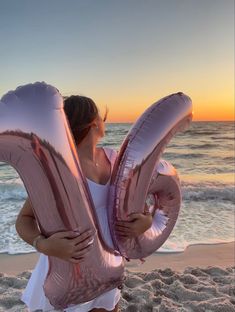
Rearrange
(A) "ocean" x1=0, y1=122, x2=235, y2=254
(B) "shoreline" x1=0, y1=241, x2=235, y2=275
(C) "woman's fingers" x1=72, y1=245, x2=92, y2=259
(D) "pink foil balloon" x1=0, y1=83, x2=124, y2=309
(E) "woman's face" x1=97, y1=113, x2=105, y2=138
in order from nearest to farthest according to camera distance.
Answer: (D) "pink foil balloon" x1=0, y1=83, x2=124, y2=309 < (C) "woman's fingers" x1=72, y1=245, x2=92, y2=259 < (E) "woman's face" x1=97, y1=113, x2=105, y2=138 < (B) "shoreline" x1=0, y1=241, x2=235, y2=275 < (A) "ocean" x1=0, y1=122, x2=235, y2=254

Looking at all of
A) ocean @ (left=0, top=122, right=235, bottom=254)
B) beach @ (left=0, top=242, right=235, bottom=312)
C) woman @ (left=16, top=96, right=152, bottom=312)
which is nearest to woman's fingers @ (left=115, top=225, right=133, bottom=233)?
woman @ (left=16, top=96, right=152, bottom=312)

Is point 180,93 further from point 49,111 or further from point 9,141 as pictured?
point 9,141

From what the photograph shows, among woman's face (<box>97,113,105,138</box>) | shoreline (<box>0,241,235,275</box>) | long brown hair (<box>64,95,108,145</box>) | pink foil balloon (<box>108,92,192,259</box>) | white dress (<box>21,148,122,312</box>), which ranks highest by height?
long brown hair (<box>64,95,108,145</box>)

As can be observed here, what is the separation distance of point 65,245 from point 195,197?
758 cm

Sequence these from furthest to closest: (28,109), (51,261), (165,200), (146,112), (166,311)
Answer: (166,311) < (165,200) < (146,112) < (51,261) < (28,109)

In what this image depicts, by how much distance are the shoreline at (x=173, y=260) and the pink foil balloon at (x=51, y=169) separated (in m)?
2.63

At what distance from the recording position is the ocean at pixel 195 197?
559 cm

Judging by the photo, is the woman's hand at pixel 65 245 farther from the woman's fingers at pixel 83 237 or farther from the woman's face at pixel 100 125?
the woman's face at pixel 100 125

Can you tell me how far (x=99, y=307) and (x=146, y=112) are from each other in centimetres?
87

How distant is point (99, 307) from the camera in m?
2.00

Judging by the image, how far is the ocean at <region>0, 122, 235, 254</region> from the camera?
18.4 ft

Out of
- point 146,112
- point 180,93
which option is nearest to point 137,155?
point 146,112

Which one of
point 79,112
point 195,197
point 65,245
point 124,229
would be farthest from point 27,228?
point 195,197

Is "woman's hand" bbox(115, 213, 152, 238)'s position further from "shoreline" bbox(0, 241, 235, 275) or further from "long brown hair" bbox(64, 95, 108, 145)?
"shoreline" bbox(0, 241, 235, 275)
